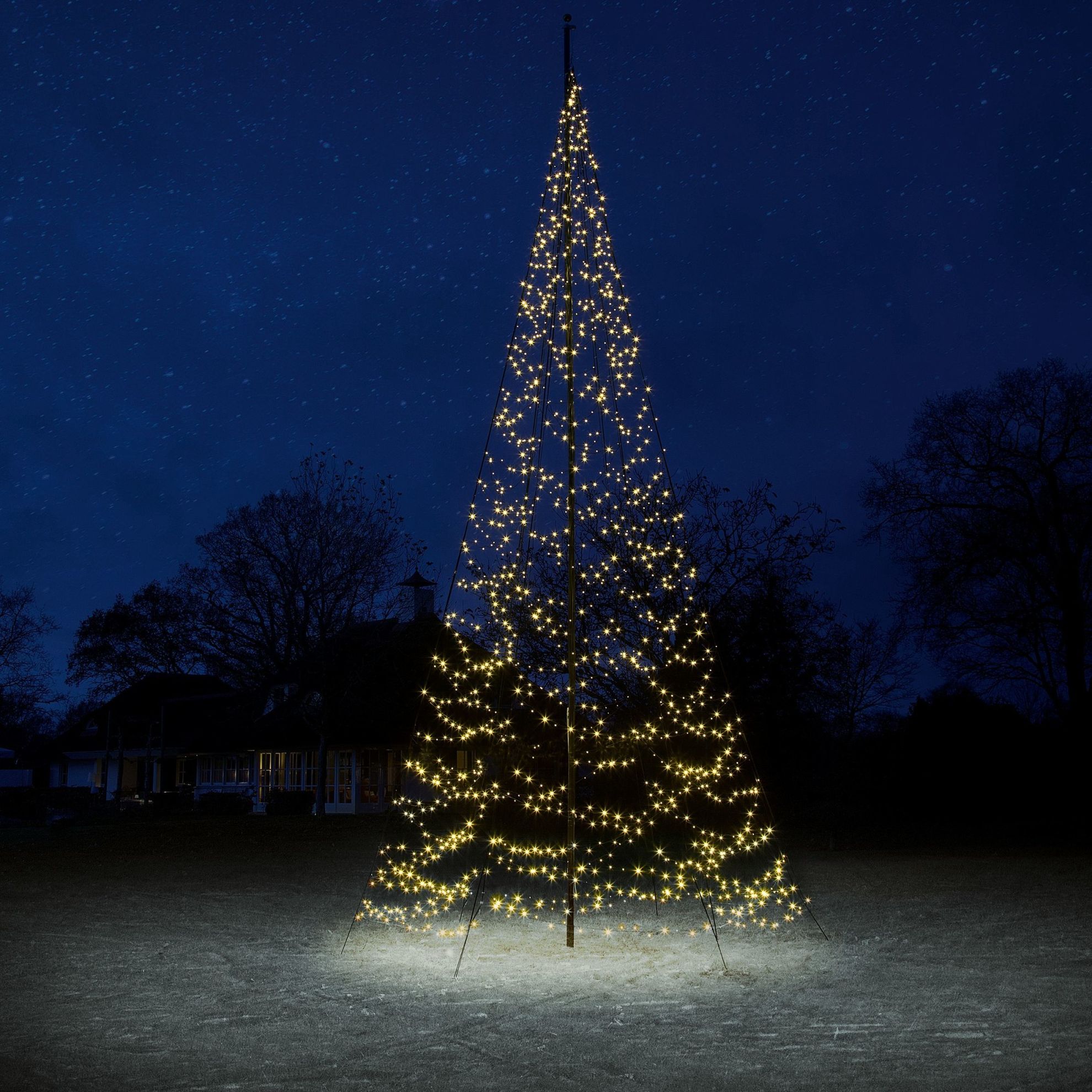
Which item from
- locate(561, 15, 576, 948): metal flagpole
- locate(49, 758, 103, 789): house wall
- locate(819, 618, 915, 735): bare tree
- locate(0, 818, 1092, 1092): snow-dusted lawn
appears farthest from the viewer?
locate(49, 758, 103, 789): house wall

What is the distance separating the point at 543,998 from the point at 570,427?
13.5 feet

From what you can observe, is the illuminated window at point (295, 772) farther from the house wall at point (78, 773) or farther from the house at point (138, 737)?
the house wall at point (78, 773)

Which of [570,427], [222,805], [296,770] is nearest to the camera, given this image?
[570,427]

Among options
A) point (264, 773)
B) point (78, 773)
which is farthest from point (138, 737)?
point (264, 773)

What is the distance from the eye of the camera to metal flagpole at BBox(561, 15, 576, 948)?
771cm

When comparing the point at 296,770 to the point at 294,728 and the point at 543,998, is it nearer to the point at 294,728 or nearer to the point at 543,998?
the point at 294,728

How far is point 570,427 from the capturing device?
8281 millimetres

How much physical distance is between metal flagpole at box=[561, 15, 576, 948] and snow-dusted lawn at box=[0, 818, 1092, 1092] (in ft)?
3.55

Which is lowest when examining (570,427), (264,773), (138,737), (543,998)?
(543,998)

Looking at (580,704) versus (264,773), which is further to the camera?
(264,773)

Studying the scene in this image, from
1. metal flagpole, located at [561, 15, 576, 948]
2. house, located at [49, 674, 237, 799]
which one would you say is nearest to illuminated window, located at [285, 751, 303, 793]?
house, located at [49, 674, 237, 799]

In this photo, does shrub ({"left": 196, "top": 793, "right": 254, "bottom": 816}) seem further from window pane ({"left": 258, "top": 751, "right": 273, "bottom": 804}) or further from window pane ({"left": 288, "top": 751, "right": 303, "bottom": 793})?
window pane ({"left": 258, "top": 751, "right": 273, "bottom": 804})

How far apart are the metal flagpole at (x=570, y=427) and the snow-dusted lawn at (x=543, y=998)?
108 centimetres

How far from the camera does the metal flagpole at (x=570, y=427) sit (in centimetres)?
771
